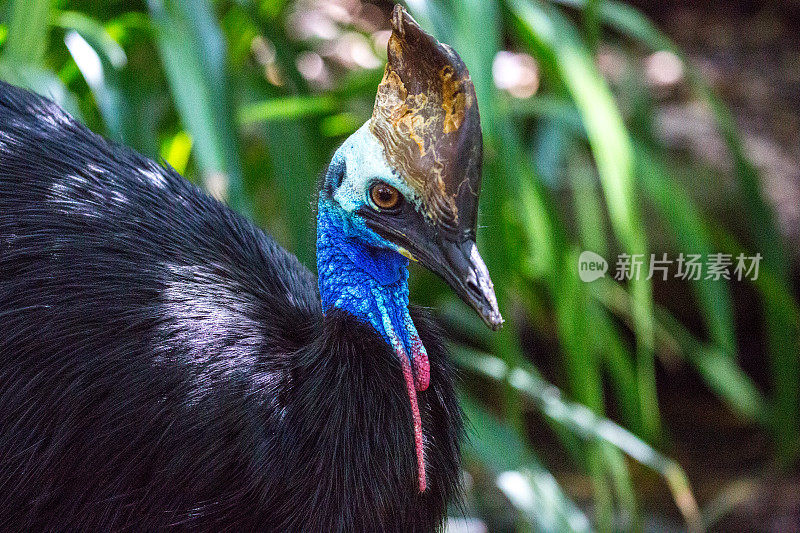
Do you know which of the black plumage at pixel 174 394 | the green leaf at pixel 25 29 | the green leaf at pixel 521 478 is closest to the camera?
the black plumage at pixel 174 394

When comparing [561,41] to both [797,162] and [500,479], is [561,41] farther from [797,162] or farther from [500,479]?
[797,162]

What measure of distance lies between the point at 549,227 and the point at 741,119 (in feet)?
5.69

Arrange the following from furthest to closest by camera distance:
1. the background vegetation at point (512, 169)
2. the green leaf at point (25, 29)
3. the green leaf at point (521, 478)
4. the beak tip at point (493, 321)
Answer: the green leaf at point (521, 478) < the background vegetation at point (512, 169) < the green leaf at point (25, 29) < the beak tip at point (493, 321)

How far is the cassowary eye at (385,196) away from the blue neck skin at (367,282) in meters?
0.07

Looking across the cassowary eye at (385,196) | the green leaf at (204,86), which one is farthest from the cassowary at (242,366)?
the green leaf at (204,86)

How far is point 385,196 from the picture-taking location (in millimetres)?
1076

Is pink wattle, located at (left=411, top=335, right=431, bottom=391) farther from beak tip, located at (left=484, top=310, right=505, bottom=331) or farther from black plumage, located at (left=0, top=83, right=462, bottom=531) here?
beak tip, located at (left=484, top=310, right=505, bottom=331)

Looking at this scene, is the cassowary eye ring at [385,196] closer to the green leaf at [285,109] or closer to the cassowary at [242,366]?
the cassowary at [242,366]

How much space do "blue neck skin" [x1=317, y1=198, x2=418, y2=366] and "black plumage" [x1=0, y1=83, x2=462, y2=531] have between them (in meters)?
0.02

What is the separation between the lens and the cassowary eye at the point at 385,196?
1.07 metres

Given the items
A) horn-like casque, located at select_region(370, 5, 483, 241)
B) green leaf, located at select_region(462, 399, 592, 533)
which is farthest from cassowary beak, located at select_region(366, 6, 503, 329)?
green leaf, located at select_region(462, 399, 592, 533)

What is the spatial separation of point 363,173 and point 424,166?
3.3 inches

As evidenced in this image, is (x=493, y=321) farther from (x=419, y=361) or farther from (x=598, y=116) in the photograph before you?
(x=598, y=116)

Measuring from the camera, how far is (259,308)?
4.02ft
